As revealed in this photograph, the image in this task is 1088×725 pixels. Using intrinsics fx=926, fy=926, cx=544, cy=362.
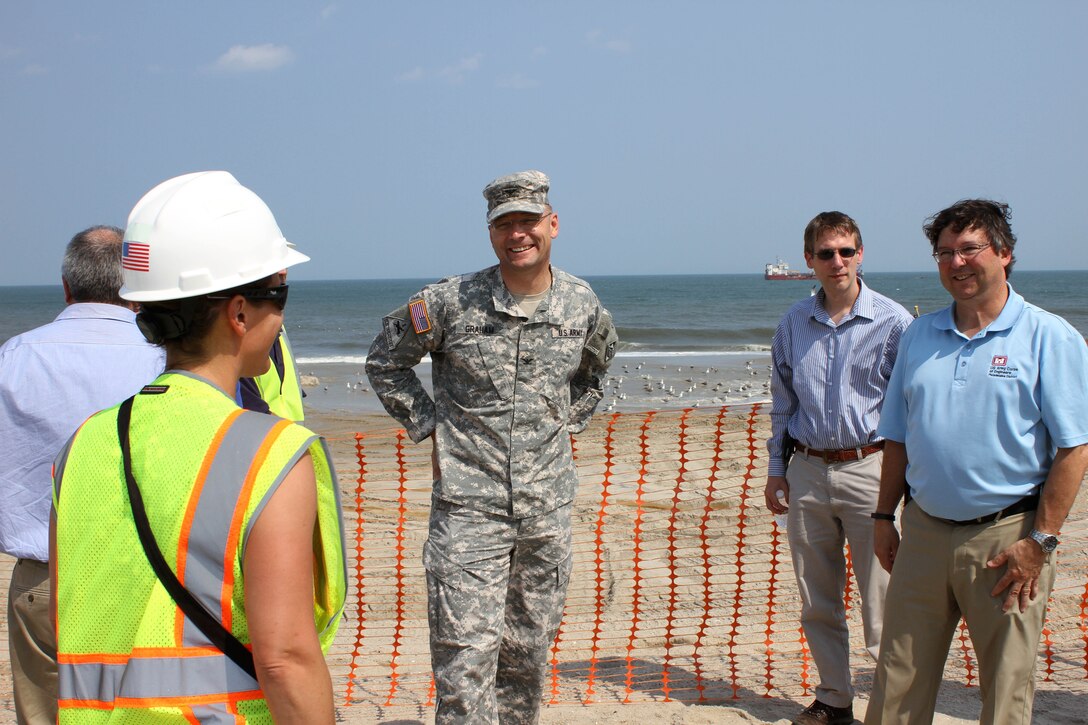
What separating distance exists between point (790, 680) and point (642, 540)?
2.51 m

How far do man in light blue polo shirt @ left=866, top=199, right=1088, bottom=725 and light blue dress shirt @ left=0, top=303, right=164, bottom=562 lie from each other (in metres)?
2.51

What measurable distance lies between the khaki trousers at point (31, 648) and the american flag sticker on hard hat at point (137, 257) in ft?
5.44

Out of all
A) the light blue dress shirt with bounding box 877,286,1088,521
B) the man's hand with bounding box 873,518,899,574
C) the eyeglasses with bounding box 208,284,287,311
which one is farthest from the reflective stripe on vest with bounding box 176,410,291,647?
the man's hand with bounding box 873,518,899,574

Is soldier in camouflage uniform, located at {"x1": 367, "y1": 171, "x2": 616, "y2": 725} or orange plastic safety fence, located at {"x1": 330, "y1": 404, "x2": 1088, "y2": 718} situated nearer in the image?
soldier in camouflage uniform, located at {"x1": 367, "y1": 171, "x2": 616, "y2": 725}

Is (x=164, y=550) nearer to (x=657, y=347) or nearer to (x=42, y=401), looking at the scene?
(x=42, y=401)

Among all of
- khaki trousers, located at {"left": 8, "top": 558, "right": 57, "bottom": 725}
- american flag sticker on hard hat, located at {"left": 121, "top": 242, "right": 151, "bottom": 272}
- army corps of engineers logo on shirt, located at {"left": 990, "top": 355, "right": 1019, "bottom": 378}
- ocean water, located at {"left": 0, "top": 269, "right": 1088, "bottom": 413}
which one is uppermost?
american flag sticker on hard hat, located at {"left": 121, "top": 242, "right": 151, "bottom": 272}

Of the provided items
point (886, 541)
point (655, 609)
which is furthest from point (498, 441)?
point (655, 609)

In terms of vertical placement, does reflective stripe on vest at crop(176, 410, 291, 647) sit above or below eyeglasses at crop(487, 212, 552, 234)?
below

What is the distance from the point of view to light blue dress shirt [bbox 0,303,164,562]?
2.80 m

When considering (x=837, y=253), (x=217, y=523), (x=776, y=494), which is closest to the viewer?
(x=217, y=523)

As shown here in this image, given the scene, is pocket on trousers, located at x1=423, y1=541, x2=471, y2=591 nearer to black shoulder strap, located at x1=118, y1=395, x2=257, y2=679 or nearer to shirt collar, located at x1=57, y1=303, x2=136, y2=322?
shirt collar, located at x1=57, y1=303, x2=136, y2=322

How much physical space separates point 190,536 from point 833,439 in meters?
2.95

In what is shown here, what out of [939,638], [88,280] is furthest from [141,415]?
[939,638]

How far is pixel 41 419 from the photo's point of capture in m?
2.82
